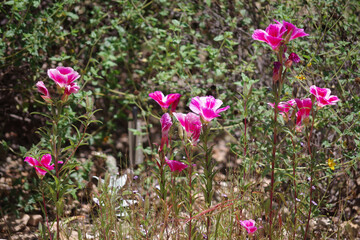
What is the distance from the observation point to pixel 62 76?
1669 millimetres

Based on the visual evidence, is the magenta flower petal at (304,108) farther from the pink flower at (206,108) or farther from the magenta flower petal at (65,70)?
the magenta flower petal at (65,70)

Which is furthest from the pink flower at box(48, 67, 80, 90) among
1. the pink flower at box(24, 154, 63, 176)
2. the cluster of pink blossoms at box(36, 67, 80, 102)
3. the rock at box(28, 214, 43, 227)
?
the rock at box(28, 214, 43, 227)

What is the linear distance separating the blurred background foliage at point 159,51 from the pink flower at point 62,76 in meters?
1.14

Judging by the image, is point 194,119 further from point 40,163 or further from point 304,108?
point 40,163

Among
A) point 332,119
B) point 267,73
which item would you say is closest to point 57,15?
point 267,73

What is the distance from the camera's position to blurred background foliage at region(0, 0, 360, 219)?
285 cm

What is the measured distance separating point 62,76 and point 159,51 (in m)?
1.77

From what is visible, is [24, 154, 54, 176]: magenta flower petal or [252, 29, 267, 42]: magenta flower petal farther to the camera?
[24, 154, 54, 176]: magenta flower petal

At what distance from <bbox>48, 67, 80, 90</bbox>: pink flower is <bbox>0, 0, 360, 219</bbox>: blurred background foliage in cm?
114

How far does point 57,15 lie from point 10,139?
3.71 feet

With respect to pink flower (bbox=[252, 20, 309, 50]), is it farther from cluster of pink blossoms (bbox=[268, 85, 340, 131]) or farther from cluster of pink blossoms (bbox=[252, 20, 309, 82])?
cluster of pink blossoms (bbox=[268, 85, 340, 131])

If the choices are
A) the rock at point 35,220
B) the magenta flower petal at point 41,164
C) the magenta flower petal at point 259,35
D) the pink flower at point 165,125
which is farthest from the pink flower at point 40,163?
the rock at point 35,220

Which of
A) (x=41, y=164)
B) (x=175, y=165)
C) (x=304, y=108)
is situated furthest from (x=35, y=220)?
(x=304, y=108)

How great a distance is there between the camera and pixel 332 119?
2.53 m
